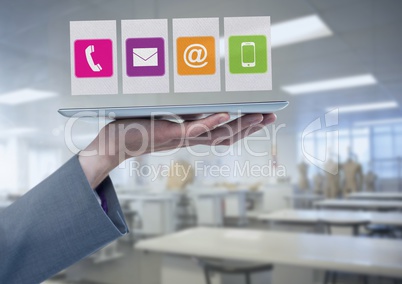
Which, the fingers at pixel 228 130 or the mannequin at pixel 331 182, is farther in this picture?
the mannequin at pixel 331 182

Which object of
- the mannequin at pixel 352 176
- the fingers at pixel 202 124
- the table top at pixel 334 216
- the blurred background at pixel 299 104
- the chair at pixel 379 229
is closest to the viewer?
the fingers at pixel 202 124

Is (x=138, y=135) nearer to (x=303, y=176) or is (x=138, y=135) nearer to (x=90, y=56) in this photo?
(x=90, y=56)

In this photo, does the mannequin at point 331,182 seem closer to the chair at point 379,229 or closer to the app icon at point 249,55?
the chair at point 379,229

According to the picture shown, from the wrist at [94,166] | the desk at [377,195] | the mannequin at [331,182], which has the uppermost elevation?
the wrist at [94,166]

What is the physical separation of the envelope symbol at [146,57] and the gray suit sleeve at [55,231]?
74cm

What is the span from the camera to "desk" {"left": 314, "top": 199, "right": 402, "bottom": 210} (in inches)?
101

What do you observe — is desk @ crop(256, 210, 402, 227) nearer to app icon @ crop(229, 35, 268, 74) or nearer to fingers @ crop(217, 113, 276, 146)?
app icon @ crop(229, 35, 268, 74)

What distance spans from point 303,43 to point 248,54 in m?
1.76

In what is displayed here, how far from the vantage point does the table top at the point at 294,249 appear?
1.37 metres

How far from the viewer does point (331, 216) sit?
2451 mm

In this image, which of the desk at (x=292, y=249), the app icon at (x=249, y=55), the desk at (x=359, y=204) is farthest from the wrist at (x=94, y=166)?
the desk at (x=359, y=204)

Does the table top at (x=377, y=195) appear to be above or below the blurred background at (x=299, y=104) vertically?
below

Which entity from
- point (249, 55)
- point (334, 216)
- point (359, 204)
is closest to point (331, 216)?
point (334, 216)

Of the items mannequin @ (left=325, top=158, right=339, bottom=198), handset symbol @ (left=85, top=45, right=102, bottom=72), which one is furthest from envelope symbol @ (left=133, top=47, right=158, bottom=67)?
mannequin @ (left=325, top=158, right=339, bottom=198)
